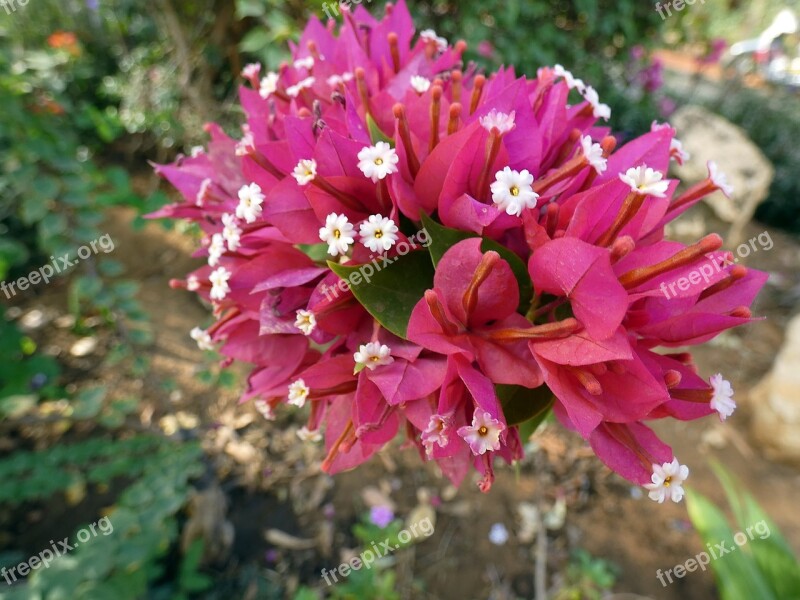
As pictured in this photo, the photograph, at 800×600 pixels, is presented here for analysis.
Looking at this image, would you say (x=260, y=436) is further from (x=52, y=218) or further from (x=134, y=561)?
(x=52, y=218)

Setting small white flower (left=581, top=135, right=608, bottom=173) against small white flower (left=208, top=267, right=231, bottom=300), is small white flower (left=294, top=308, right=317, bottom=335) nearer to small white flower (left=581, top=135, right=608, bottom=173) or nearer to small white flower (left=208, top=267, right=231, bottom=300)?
small white flower (left=208, top=267, right=231, bottom=300)

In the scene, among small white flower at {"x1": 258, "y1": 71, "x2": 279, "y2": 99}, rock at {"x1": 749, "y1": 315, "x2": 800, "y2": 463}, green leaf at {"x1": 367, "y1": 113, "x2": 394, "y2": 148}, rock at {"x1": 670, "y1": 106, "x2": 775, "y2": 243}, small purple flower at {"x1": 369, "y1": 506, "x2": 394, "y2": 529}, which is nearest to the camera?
green leaf at {"x1": 367, "y1": 113, "x2": 394, "y2": 148}

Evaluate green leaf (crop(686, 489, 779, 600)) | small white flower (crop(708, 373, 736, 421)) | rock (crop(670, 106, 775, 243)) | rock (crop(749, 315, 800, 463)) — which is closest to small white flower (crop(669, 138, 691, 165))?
small white flower (crop(708, 373, 736, 421))

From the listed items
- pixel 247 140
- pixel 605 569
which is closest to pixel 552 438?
pixel 605 569

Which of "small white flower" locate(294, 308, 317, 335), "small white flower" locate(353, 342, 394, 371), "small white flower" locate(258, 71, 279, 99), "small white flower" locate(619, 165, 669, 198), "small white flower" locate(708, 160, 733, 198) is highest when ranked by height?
"small white flower" locate(258, 71, 279, 99)

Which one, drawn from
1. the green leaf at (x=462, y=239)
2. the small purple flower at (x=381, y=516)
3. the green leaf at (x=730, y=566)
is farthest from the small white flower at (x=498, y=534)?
the green leaf at (x=462, y=239)
